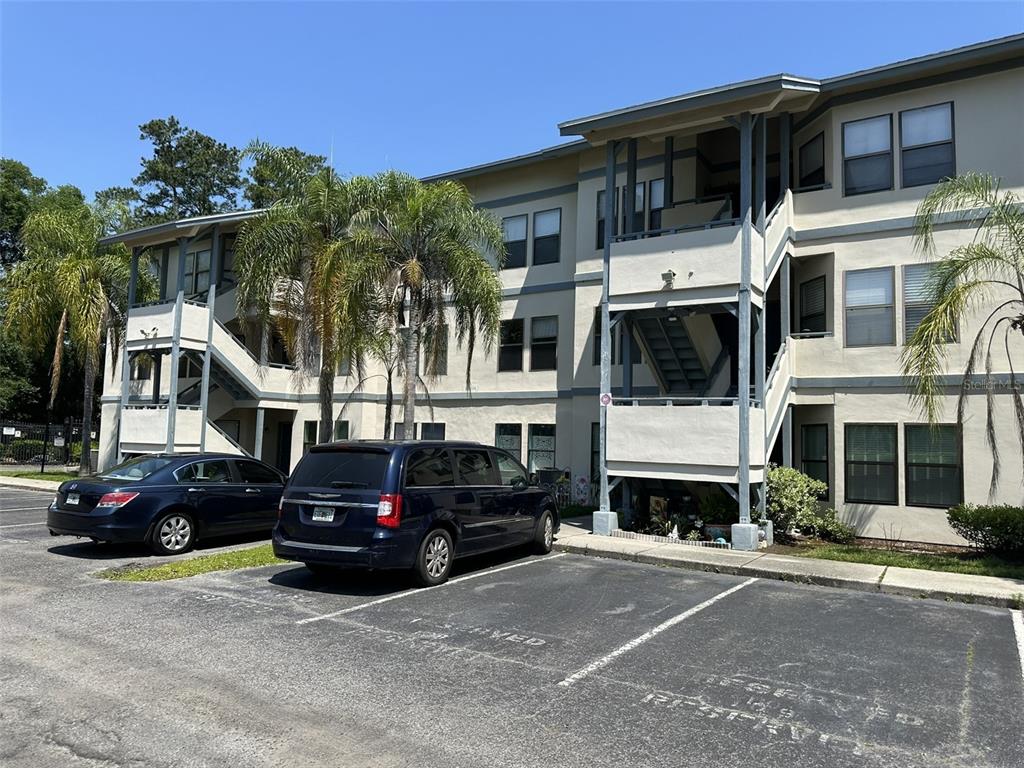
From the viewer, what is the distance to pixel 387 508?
8.45 meters

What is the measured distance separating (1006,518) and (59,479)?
25852 mm

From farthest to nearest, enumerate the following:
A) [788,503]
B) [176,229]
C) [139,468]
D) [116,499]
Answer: [176,229] < [788,503] < [139,468] < [116,499]

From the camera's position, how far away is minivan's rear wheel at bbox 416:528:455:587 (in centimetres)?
886

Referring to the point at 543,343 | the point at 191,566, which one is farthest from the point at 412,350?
the point at 191,566

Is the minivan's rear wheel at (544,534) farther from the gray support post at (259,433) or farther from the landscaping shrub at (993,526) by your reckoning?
the gray support post at (259,433)

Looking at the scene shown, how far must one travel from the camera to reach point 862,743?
15.5ft

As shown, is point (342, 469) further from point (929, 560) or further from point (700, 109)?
point (700, 109)

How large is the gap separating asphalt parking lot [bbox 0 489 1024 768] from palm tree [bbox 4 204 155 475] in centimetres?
1639

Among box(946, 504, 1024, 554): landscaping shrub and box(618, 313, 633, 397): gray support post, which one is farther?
box(618, 313, 633, 397): gray support post

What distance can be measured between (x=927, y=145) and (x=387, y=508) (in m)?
12.9

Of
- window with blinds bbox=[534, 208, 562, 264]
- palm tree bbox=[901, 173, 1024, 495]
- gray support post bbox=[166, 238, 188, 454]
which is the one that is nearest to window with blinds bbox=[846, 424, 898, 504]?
palm tree bbox=[901, 173, 1024, 495]

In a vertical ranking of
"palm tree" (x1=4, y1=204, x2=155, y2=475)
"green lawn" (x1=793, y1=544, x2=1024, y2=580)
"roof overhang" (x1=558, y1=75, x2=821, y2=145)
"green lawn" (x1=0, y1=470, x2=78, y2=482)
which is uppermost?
"roof overhang" (x1=558, y1=75, x2=821, y2=145)

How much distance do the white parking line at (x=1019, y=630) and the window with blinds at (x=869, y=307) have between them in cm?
698

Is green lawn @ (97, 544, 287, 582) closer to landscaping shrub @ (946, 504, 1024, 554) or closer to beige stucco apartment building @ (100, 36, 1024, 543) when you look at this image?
beige stucco apartment building @ (100, 36, 1024, 543)
